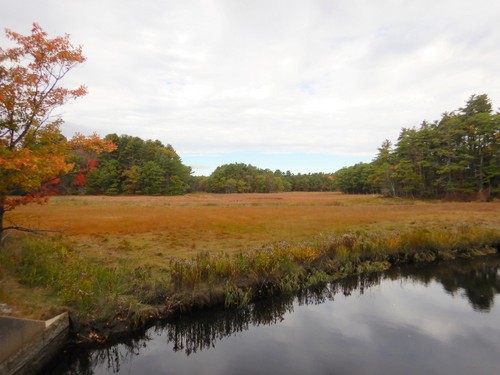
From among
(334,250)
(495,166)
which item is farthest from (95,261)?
(495,166)

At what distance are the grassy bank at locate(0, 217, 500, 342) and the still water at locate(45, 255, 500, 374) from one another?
62 cm

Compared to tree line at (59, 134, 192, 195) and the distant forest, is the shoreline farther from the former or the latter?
tree line at (59, 134, 192, 195)

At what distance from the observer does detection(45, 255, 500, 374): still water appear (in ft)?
25.6

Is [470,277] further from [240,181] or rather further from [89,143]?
[240,181]

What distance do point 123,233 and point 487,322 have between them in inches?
794

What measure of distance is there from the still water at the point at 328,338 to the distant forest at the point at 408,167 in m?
6.41

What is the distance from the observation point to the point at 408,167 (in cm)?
5328

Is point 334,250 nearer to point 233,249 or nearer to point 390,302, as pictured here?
point 390,302

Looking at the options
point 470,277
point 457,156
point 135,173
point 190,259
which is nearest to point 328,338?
point 190,259

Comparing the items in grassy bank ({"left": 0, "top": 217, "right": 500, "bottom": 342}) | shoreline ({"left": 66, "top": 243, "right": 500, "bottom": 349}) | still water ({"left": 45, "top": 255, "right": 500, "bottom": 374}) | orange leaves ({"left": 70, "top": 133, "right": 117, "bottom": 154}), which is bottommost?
still water ({"left": 45, "top": 255, "right": 500, "bottom": 374})

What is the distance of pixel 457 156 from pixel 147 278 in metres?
54.3

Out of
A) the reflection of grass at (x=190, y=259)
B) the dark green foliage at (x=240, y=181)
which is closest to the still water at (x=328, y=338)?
the reflection of grass at (x=190, y=259)

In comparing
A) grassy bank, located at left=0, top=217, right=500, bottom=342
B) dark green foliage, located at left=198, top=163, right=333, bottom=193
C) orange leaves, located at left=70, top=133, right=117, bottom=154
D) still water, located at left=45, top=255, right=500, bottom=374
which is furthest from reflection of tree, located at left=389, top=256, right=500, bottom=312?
dark green foliage, located at left=198, top=163, right=333, bottom=193

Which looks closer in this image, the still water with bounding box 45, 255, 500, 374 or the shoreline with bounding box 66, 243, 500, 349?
the still water with bounding box 45, 255, 500, 374
